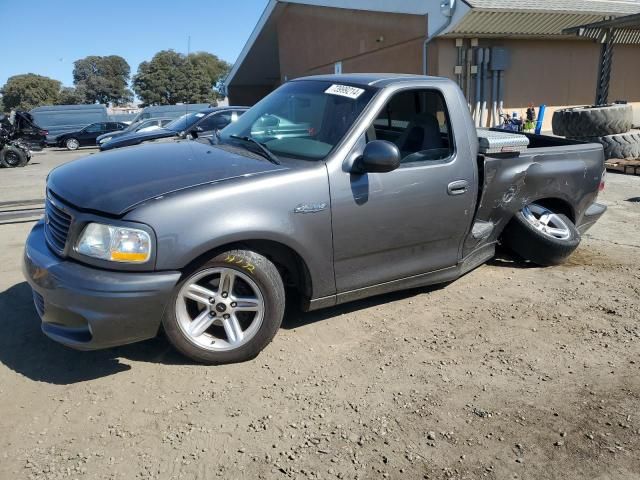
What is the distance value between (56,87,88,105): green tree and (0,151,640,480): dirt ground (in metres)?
95.7

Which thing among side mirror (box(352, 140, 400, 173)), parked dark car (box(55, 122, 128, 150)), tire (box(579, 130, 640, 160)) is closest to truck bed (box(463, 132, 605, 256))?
side mirror (box(352, 140, 400, 173))

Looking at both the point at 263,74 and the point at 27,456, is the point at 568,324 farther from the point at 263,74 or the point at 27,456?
the point at 263,74

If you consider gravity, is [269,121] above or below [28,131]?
above

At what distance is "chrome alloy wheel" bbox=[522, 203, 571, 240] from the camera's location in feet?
16.3

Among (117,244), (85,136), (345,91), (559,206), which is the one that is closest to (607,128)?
(559,206)

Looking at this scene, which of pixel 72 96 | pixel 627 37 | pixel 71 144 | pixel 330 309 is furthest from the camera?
pixel 72 96

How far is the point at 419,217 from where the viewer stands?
12.8ft

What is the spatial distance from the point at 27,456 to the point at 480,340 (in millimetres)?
2798

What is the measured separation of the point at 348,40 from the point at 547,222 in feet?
60.4

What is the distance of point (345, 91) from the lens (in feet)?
13.1

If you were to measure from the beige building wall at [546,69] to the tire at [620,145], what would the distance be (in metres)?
6.81

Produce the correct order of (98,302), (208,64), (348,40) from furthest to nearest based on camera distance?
(348,40) → (208,64) → (98,302)

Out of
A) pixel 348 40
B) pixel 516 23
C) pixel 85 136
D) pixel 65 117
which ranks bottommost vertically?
pixel 85 136

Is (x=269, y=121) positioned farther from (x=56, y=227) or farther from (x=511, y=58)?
(x=511, y=58)
